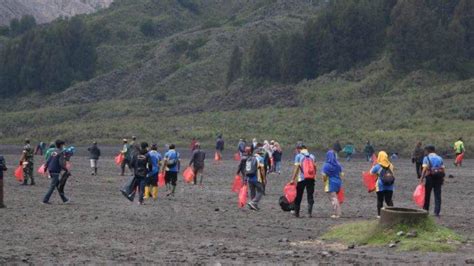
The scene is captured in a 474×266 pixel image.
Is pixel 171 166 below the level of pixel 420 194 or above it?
above

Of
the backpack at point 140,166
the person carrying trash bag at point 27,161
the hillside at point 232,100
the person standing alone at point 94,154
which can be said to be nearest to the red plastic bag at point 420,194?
the backpack at point 140,166

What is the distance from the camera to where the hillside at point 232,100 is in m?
76.2

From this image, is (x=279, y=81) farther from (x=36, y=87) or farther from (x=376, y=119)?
(x=36, y=87)

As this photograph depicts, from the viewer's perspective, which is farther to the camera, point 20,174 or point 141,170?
point 20,174

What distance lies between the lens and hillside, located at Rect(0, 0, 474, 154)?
3000 inches

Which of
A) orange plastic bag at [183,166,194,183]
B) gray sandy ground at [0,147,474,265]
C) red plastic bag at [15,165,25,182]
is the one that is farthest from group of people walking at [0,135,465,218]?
red plastic bag at [15,165,25,182]

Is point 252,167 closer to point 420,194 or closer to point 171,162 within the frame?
point 420,194

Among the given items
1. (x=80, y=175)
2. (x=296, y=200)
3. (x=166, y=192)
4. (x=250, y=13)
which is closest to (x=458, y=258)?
(x=296, y=200)

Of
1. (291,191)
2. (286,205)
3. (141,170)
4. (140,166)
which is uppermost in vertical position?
(140,166)

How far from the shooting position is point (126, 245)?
50.6ft

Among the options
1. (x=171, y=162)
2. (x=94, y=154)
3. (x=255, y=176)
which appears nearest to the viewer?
A: (x=255, y=176)

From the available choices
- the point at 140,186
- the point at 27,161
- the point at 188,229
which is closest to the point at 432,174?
the point at 188,229

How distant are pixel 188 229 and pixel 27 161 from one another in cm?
1497

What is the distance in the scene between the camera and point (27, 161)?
31.9 metres
